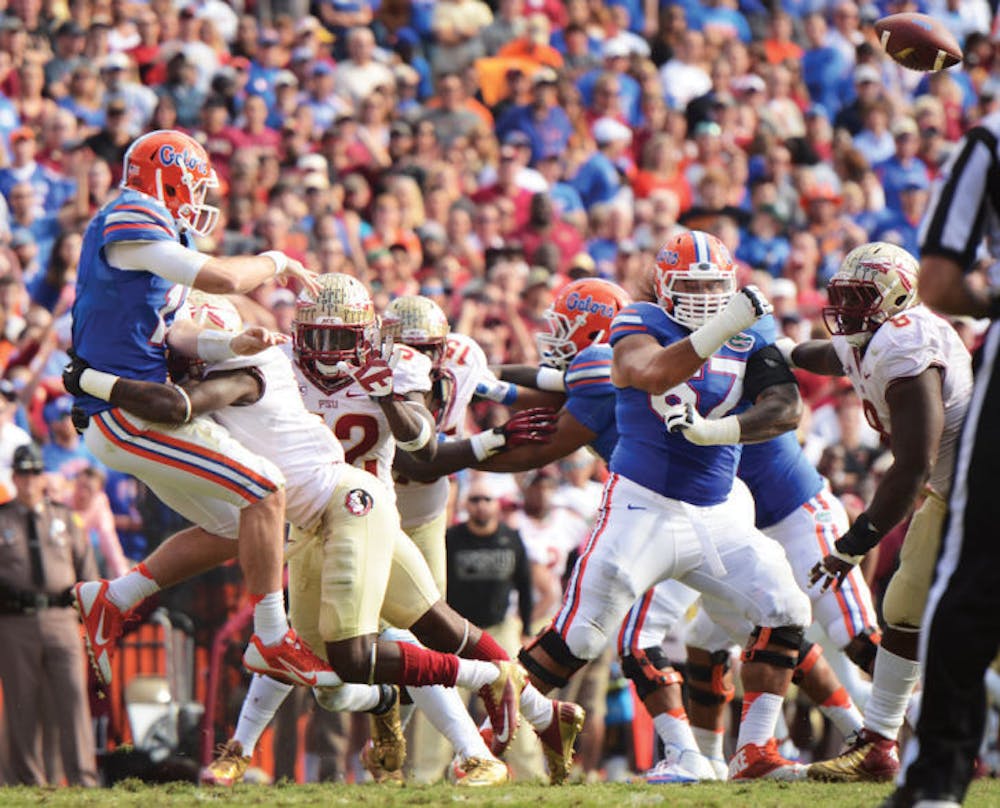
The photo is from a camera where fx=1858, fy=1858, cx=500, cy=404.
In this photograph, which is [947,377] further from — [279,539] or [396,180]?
[396,180]

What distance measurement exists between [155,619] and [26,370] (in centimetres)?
189

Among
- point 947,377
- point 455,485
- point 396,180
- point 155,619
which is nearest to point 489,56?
point 396,180

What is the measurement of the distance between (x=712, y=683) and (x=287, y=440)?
2.40 meters

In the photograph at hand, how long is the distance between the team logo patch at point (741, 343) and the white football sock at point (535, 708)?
5.28 ft

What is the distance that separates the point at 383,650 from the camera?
727 cm

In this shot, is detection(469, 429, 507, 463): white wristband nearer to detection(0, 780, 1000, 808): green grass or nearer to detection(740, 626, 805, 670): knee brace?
detection(740, 626, 805, 670): knee brace

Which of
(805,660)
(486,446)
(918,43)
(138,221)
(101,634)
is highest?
(918,43)

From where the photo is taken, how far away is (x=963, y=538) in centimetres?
482

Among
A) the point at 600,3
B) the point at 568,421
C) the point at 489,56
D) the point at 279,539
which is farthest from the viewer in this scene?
the point at 600,3

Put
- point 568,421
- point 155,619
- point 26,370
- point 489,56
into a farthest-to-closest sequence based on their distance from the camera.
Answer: point 489,56
point 26,370
point 155,619
point 568,421

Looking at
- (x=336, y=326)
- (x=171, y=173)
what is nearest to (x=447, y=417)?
(x=336, y=326)

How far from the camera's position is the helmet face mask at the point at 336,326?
24.8 feet

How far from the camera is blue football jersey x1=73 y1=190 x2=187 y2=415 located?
22.6 feet

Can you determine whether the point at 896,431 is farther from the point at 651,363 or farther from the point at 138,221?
the point at 138,221
